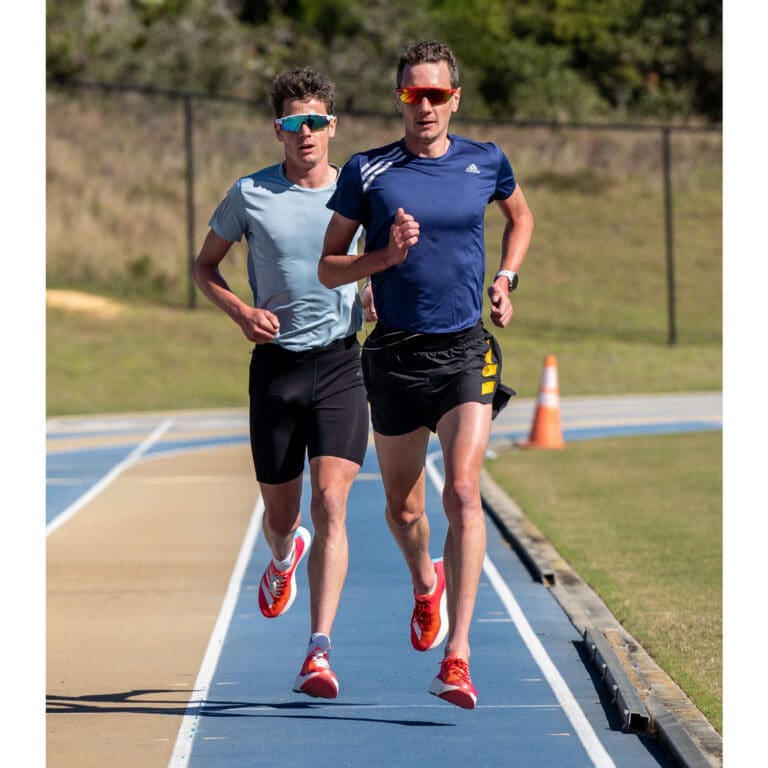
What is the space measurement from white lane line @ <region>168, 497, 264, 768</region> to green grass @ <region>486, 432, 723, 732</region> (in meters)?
2.11

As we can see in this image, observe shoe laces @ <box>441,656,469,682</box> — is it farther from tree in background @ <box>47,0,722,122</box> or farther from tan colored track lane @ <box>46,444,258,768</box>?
tree in background @ <box>47,0,722,122</box>

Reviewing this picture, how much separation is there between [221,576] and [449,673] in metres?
4.98

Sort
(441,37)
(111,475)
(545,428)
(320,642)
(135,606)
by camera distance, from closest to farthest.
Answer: (320,642) → (135,606) → (111,475) → (545,428) → (441,37)

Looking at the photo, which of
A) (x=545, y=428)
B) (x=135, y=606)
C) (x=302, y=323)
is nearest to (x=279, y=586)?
(x=302, y=323)

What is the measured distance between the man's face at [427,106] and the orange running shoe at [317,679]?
2051mm

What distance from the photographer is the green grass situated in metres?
8.65

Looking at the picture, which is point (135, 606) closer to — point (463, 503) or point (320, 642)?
point (320, 642)

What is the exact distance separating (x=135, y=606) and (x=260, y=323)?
3758mm

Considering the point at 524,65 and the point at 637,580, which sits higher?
the point at 524,65

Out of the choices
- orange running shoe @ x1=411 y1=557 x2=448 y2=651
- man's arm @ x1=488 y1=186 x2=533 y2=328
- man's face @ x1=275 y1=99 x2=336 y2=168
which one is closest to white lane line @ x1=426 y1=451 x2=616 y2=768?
orange running shoe @ x1=411 y1=557 x2=448 y2=651

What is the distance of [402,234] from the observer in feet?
20.4

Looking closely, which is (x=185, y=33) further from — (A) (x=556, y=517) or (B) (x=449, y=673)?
(B) (x=449, y=673)
